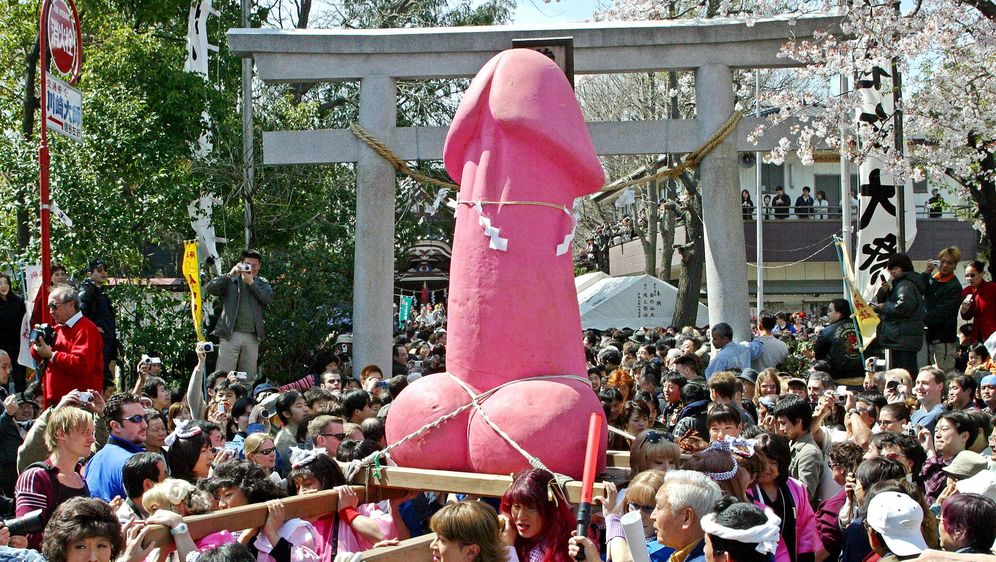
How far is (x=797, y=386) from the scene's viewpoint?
778 cm

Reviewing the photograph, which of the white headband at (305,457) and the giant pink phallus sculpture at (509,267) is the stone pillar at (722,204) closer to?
the giant pink phallus sculpture at (509,267)

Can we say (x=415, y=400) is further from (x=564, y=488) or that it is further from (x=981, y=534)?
(x=981, y=534)

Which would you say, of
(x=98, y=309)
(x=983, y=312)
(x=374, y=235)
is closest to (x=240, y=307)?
(x=98, y=309)

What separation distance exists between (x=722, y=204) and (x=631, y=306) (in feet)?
35.7

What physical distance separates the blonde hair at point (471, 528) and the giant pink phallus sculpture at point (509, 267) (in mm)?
1021

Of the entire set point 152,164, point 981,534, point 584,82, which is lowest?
point 981,534

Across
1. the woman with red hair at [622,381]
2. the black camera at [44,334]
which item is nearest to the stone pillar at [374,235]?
the woman with red hair at [622,381]

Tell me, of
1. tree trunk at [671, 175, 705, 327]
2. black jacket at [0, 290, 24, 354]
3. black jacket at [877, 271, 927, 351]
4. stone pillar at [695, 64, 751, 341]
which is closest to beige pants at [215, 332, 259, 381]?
black jacket at [0, 290, 24, 354]

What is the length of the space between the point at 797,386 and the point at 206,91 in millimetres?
9244

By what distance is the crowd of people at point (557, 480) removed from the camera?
3.84 meters

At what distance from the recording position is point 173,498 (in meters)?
4.52

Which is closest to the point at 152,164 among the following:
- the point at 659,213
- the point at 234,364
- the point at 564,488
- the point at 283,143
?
the point at 283,143

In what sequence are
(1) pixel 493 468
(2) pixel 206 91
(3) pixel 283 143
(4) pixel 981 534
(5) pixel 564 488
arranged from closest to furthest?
(4) pixel 981 534 → (5) pixel 564 488 → (1) pixel 493 468 → (3) pixel 283 143 → (2) pixel 206 91

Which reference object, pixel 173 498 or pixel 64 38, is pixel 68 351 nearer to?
pixel 64 38
